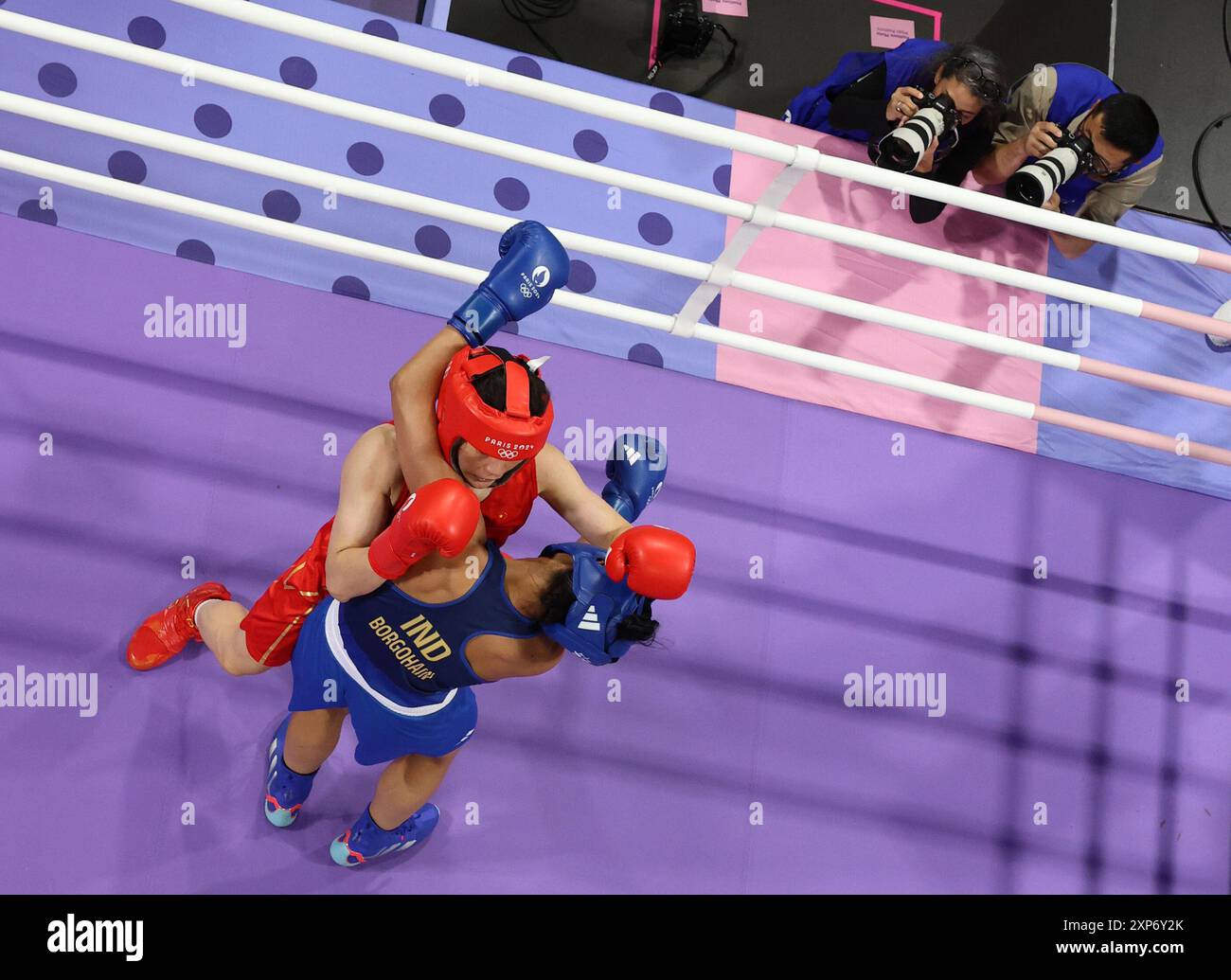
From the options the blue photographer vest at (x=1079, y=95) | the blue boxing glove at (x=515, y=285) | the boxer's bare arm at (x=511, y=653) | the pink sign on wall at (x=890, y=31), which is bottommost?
the boxer's bare arm at (x=511, y=653)

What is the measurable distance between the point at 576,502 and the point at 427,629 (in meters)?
0.39

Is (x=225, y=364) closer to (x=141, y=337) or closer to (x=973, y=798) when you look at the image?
(x=141, y=337)

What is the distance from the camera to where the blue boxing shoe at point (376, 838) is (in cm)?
266

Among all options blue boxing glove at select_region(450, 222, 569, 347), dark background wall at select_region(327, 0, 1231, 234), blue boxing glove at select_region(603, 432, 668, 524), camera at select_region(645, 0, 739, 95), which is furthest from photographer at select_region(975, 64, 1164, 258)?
blue boxing glove at select_region(450, 222, 569, 347)

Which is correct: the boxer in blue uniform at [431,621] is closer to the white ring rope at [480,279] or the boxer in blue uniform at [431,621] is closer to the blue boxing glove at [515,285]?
the blue boxing glove at [515,285]

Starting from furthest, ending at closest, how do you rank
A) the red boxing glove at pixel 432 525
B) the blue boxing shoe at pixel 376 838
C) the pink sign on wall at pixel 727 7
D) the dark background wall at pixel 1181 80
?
the dark background wall at pixel 1181 80, the pink sign on wall at pixel 727 7, the blue boxing shoe at pixel 376 838, the red boxing glove at pixel 432 525

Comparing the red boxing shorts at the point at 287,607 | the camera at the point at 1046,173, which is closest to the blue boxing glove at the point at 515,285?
the red boxing shorts at the point at 287,607

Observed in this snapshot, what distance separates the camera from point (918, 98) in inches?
122

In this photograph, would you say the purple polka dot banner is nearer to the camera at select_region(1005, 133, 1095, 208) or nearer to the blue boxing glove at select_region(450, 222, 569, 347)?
the camera at select_region(1005, 133, 1095, 208)

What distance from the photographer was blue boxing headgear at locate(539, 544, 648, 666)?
195cm

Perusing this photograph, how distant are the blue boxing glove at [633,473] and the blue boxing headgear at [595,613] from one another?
1.34ft

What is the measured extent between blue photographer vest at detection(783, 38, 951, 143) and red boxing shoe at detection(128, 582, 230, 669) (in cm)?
214

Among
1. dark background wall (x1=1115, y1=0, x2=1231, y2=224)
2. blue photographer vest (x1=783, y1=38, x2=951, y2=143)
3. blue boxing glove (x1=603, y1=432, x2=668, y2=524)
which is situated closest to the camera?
blue boxing glove (x1=603, y1=432, x2=668, y2=524)

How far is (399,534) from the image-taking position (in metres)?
1.90
